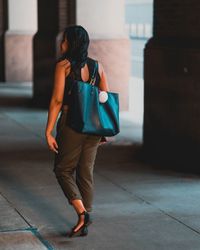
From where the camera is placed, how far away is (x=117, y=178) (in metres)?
8.02

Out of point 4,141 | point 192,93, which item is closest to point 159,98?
point 192,93

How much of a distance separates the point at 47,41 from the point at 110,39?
1.83 metres

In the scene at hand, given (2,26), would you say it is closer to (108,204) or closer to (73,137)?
(108,204)

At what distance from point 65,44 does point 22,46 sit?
15233mm

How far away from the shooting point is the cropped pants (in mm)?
5613

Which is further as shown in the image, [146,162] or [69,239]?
[146,162]

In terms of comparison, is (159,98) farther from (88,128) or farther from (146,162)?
(88,128)

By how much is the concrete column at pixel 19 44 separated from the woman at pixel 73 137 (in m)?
15.1

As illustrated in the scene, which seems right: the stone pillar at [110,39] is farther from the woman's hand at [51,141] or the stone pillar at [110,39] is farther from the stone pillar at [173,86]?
the woman's hand at [51,141]

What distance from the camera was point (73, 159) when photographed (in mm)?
5656

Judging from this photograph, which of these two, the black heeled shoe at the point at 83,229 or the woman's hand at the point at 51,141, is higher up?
the woman's hand at the point at 51,141

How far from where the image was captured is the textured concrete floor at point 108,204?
5.66m

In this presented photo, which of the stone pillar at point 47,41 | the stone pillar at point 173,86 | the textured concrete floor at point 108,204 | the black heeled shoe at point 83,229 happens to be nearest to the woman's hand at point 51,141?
the black heeled shoe at point 83,229

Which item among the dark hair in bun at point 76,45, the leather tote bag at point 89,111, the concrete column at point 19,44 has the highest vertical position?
the dark hair in bun at point 76,45
